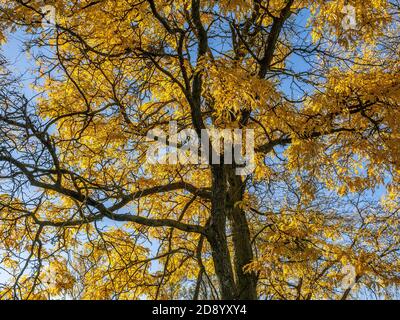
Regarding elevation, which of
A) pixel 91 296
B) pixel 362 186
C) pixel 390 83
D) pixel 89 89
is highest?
pixel 89 89

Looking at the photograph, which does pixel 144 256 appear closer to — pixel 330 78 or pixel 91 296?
pixel 91 296

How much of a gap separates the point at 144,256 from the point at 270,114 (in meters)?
3.66

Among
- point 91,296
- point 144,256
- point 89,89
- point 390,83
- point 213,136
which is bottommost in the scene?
point 91,296

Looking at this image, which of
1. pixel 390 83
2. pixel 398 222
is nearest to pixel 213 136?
pixel 390 83

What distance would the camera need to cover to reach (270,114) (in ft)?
17.9

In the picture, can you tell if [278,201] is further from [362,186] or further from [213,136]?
[213,136]

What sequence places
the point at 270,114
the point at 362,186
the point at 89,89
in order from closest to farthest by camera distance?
the point at 270,114
the point at 362,186
the point at 89,89

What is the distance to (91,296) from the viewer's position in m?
6.99

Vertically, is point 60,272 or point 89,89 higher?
point 89,89

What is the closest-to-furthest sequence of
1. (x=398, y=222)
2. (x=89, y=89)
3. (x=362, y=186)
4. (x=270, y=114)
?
(x=270, y=114) < (x=362, y=186) < (x=89, y=89) < (x=398, y=222)

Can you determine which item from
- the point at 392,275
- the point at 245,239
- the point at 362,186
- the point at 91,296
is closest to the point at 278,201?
the point at 245,239

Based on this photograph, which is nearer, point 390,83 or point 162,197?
point 390,83

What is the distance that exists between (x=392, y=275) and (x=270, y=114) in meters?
2.98

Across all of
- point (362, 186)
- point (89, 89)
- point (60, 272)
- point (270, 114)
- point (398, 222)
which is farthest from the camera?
point (398, 222)
